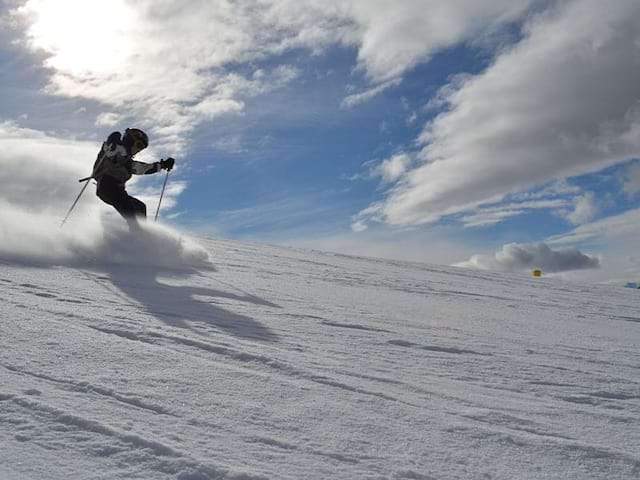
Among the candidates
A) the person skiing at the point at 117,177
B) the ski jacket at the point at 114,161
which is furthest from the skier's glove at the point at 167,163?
the ski jacket at the point at 114,161

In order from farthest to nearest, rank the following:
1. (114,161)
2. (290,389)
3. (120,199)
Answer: (114,161), (120,199), (290,389)

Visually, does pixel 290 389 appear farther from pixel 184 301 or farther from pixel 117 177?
pixel 117 177

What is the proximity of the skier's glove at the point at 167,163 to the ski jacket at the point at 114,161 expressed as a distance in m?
0.80

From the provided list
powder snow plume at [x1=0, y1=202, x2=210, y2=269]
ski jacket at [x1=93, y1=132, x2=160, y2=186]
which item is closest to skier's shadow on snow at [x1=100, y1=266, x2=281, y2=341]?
powder snow plume at [x1=0, y1=202, x2=210, y2=269]

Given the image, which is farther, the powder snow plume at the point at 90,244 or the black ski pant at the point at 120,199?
the black ski pant at the point at 120,199

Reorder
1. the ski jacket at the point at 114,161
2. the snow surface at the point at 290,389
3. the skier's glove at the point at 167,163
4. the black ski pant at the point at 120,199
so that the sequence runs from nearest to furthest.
Result: 1. the snow surface at the point at 290,389
2. the black ski pant at the point at 120,199
3. the ski jacket at the point at 114,161
4. the skier's glove at the point at 167,163

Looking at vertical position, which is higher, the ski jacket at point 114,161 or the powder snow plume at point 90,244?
the ski jacket at point 114,161

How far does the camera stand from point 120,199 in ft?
32.8

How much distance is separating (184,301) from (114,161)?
5.65m

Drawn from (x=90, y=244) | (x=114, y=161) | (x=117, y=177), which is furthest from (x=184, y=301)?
(x=114, y=161)

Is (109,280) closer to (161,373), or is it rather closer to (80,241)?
(80,241)

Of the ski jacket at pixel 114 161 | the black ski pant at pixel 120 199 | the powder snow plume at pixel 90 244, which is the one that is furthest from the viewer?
the ski jacket at pixel 114 161

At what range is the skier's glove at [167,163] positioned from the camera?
11.0 m

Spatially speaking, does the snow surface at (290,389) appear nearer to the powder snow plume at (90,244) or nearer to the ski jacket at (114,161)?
the powder snow plume at (90,244)
